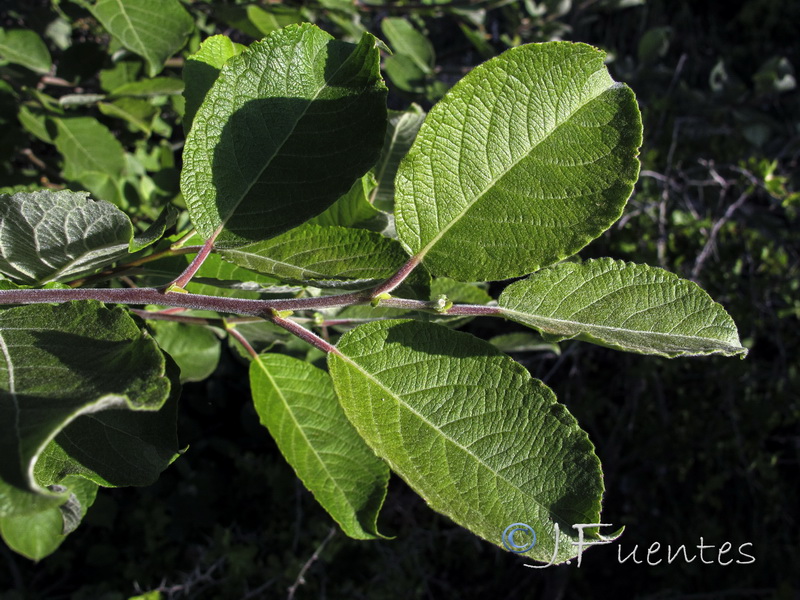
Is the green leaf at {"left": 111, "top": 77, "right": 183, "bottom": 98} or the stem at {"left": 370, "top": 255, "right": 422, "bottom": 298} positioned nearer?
the stem at {"left": 370, "top": 255, "right": 422, "bottom": 298}

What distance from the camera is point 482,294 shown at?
1144mm

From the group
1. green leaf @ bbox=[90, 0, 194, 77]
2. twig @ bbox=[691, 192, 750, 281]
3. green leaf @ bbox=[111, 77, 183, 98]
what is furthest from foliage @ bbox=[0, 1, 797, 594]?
twig @ bbox=[691, 192, 750, 281]

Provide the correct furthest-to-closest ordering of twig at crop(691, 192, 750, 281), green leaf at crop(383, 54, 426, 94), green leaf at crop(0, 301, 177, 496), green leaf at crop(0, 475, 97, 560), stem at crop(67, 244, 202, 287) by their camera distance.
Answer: twig at crop(691, 192, 750, 281), green leaf at crop(383, 54, 426, 94), green leaf at crop(0, 475, 97, 560), stem at crop(67, 244, 202, 287), green leaf at crop(0, 301, 177, 496)

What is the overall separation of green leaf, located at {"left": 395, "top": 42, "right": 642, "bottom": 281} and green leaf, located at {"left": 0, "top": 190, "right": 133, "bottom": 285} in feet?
1.06

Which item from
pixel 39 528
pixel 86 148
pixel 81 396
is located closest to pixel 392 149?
pixel 81 396

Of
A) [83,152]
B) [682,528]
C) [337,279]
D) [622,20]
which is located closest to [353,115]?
[337,279]

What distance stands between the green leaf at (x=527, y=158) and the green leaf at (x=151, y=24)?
1064mm

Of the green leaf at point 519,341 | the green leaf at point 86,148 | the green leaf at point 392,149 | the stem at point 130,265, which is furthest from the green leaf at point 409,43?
the stem at point 130,265

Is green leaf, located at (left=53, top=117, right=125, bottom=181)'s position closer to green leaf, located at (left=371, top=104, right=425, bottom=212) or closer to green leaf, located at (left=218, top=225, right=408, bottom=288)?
green leaf, located at (left=371, top=104, right=425, bottom=212)

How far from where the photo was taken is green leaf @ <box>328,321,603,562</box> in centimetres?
74

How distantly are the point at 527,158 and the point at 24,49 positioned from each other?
1645 mm

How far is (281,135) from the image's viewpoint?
2.69 ft

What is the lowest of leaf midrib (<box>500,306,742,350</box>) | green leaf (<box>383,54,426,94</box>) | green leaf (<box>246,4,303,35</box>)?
green leaf (<box>383,54,426,94</box>)

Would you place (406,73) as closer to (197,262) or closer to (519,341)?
(519,341)
